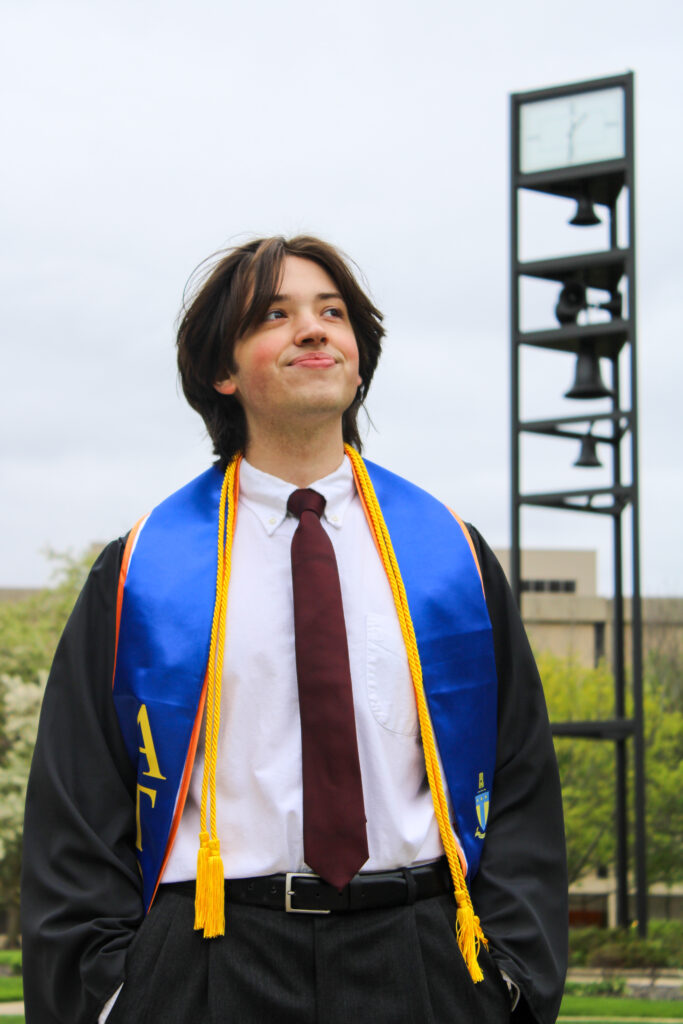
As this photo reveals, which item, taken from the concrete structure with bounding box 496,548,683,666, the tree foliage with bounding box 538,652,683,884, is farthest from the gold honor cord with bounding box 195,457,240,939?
the concrete structure with bounding box 496,548,683,666

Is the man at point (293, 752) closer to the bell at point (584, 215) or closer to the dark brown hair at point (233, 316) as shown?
the dark brown hair at point (233, 316)

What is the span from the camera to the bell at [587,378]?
9.55 m

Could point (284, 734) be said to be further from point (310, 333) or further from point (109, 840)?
point (310, 333)

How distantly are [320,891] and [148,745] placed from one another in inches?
18.0

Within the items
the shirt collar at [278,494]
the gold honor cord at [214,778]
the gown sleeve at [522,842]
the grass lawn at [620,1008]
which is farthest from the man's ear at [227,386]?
the grass lawn at [620,1008]

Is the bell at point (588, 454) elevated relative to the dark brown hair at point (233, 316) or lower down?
elevated

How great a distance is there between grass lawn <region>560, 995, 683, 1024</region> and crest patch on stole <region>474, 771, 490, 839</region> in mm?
5707

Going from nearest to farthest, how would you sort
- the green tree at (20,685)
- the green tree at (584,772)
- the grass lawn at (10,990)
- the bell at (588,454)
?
the bell at (588,454), the grass lawn at (10,990), the green tree at (20,685), the green tree at (584,772)

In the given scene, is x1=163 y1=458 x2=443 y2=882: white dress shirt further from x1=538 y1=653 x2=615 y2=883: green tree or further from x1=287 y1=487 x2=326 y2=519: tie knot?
x1=538 y1=653 x2=615 y2=883: green tree

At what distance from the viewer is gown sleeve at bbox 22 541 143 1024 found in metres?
2.41

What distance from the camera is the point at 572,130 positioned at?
9.56 meters

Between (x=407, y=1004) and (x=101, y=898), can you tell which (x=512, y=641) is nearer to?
(x=407, y=1004)

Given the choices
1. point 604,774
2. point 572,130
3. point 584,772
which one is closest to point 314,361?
point 572,130

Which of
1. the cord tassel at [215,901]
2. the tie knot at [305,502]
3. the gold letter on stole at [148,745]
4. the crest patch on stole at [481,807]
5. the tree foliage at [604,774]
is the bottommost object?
the tree foliage at [604,774]
